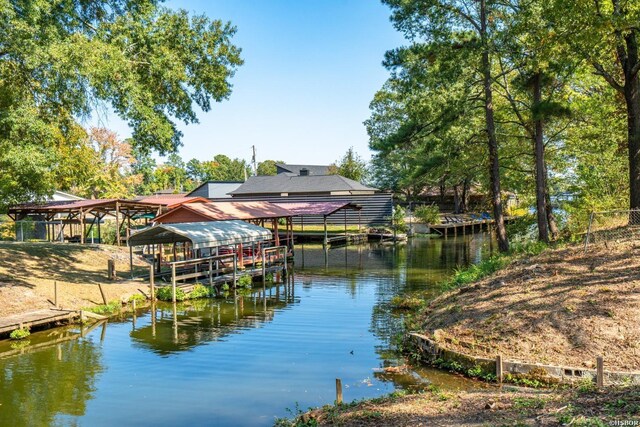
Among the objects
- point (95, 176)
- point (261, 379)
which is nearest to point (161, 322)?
point (261, 379)

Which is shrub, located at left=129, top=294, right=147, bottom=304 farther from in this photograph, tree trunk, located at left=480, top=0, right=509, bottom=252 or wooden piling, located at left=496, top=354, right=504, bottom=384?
tree trunk, located at left=480, top=0, right=509, bottom=252

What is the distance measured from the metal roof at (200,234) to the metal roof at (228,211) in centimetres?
252

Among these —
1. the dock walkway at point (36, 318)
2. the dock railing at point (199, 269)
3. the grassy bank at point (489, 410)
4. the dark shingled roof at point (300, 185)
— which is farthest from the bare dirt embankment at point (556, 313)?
the dark shingled roof at point (300, 185)

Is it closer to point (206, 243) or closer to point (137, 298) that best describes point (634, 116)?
point (206, 243)

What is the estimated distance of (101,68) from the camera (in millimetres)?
13609

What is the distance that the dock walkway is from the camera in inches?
578

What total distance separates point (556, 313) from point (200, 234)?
48.0 feet

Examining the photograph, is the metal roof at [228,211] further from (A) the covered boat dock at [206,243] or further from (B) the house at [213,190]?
(B) the house at [213,190]

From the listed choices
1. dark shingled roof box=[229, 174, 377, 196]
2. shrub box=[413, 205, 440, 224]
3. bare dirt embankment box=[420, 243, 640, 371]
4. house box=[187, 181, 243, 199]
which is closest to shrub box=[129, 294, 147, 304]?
bare dirt embankment box=[420, 243, 640, 371]

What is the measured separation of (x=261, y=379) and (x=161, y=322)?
276 inches

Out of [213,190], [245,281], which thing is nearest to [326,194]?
[213,190]

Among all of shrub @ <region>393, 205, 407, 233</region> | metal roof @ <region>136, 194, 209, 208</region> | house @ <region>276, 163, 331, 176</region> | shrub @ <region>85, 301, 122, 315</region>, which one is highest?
house @ <region>276, 163, 331, 176</region>

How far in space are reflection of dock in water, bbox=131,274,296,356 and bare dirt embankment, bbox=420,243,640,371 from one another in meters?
6.22

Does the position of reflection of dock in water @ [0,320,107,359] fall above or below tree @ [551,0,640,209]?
below
